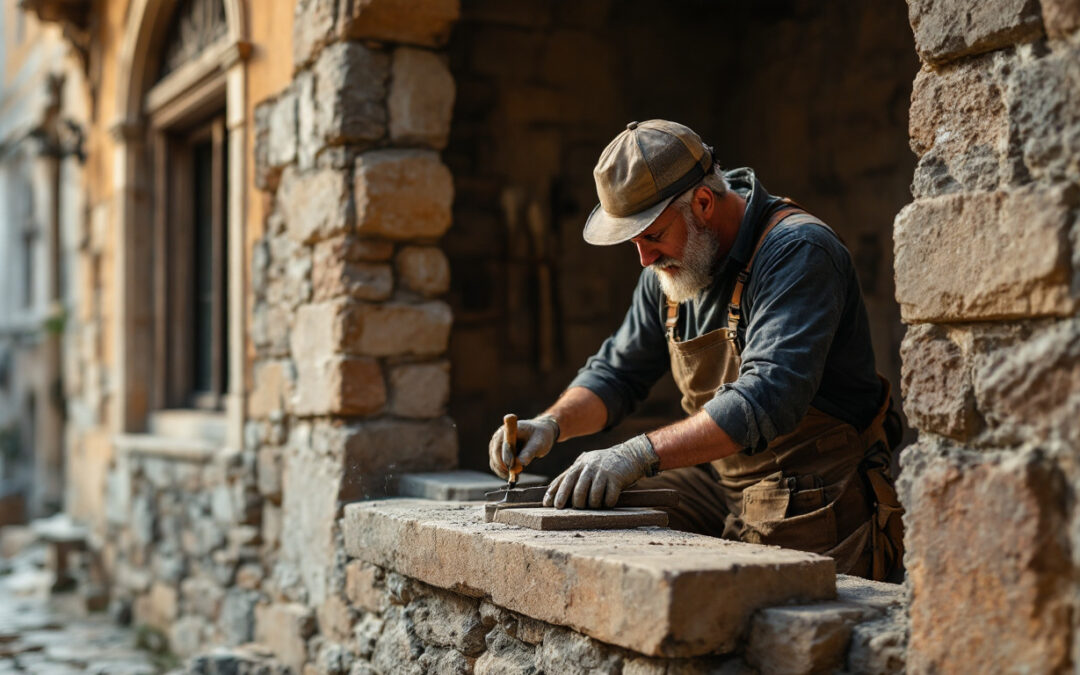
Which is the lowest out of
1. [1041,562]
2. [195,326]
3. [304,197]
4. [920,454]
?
[1041,562]

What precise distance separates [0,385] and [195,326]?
23.4ft

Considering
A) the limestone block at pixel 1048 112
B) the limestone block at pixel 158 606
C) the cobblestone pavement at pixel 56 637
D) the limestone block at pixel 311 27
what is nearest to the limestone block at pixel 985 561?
→ the limestone block at pixel 1048 112

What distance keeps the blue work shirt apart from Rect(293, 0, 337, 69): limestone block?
64.8 inches

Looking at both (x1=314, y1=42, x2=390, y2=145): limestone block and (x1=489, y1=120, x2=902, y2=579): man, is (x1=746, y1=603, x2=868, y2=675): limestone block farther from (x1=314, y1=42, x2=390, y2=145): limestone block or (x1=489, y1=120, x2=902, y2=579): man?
(x1=314, y1=42, x2=390, y2=145): limestone block

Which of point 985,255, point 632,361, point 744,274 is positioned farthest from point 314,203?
point 985,255

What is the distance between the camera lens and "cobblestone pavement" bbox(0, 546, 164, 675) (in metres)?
5.49

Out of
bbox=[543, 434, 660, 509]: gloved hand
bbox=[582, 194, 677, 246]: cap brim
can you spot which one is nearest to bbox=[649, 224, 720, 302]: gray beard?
bbox=[582, 194, 677, 246]: cap brim

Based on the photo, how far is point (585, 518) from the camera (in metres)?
2.74

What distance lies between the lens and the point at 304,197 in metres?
4.35

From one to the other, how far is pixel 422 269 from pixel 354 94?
2.27 feet

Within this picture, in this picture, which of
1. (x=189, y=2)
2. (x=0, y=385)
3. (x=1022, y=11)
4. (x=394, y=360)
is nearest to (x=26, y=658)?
(x=394, y=360)

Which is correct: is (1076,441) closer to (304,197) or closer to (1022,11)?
(1022,11)

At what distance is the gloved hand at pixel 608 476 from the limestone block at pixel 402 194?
1.54m

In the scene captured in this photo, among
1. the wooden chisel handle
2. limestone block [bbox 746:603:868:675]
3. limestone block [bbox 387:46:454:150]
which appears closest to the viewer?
limestone block [bbox 746:603:868:675]
